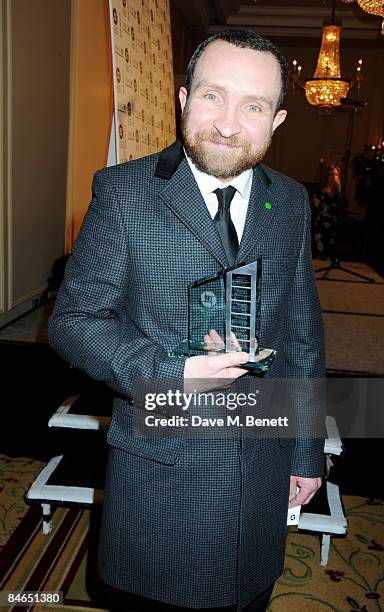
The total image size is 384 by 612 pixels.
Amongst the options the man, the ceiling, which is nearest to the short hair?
the man

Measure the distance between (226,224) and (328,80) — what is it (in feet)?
16.5

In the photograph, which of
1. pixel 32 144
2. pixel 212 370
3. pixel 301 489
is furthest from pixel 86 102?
pixel 212 370

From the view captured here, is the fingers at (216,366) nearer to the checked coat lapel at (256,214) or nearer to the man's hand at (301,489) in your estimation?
the checked coat lapel at (256,214)

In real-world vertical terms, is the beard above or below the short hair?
below

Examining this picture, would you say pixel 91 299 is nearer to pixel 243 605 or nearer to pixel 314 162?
pixel 243 605

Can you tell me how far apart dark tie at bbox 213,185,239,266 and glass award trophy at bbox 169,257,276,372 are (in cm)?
14

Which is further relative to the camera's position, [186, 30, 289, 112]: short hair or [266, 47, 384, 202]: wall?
[266, 47, 384, 202]: wall

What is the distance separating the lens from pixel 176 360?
1.03 m

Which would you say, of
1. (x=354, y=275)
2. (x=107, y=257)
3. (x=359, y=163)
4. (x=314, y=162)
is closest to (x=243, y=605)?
(x=107, y=257)

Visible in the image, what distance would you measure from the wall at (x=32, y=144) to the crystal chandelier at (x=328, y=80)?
94.8 inches

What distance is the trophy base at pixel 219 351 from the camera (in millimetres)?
991

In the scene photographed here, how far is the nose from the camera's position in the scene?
107cm

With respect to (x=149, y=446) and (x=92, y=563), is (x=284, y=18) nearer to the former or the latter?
(x=92, y=563)

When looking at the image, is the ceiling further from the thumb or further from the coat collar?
the thumb
